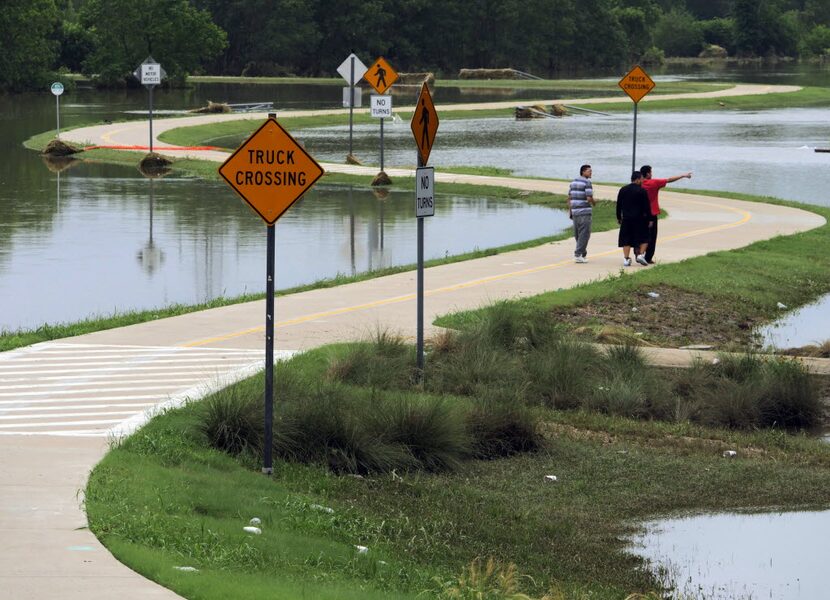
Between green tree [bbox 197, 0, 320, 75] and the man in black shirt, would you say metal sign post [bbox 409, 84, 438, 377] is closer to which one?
the man in black shirt

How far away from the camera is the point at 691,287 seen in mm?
21641

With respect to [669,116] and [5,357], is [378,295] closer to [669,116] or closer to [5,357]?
[5,357]

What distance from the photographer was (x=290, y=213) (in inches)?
1252

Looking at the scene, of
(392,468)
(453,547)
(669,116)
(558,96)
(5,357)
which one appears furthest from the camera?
(558,96)

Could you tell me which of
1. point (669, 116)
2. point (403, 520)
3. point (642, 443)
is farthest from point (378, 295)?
point (669, 116)

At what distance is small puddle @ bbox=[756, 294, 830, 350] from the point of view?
19.1m

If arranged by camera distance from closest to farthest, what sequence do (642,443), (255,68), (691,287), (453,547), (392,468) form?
1. (453,547)
2. (392,468)
3. (642,443)
4. (691,287)
5. (255,68)

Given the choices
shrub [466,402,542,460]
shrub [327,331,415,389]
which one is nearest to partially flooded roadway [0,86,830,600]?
shrub [327,331,415,389]

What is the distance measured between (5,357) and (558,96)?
7815 cm

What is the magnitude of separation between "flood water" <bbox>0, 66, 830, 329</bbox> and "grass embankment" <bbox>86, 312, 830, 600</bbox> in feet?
21.3

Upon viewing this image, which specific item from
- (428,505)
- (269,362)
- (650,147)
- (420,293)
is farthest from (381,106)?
(428,505)

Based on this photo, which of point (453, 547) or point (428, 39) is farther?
point (428, 39)

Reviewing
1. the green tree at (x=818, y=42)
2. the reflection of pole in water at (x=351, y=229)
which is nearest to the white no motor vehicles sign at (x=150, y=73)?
the reflection of pole in water at (x=351, y=229)

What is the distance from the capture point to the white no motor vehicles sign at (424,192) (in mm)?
14438
